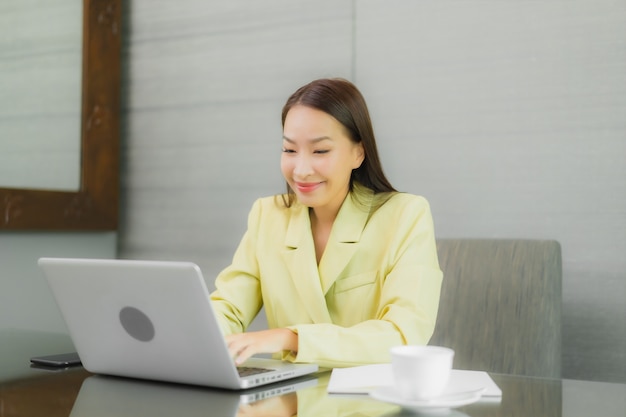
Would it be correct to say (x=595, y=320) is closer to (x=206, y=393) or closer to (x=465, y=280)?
(x=465, y=280)

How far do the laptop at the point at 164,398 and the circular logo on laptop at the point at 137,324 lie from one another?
8 centimetres

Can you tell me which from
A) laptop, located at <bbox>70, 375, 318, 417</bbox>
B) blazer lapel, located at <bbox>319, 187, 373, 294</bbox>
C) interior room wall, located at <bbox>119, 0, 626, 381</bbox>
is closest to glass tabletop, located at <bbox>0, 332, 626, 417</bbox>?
laptop, located at <bbox>70, 375, 318, 417</bbox>

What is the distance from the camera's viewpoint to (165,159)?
3.34 m

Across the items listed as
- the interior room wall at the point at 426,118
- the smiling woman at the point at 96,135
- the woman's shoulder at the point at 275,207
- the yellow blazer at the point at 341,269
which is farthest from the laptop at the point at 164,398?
the smiling woman at the point at 96,135

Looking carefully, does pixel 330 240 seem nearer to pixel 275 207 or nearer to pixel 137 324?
pixel 275 207

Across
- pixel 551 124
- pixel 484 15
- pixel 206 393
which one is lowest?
pixel 206 393

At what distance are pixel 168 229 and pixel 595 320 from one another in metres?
1.79

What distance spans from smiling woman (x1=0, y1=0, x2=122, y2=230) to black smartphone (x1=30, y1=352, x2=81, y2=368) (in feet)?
5.23

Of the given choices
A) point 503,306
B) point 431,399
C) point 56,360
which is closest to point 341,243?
point 503,306

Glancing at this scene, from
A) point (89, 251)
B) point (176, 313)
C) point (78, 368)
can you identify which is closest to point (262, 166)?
point (89, 251)

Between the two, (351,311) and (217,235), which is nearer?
(351,311)

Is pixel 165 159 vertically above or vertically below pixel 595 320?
above

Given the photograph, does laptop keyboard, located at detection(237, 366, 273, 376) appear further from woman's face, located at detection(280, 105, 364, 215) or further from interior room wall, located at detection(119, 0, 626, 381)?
interior room wall, located at detection(119, 0, 626, 381)

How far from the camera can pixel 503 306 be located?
→ 2.03 metres
